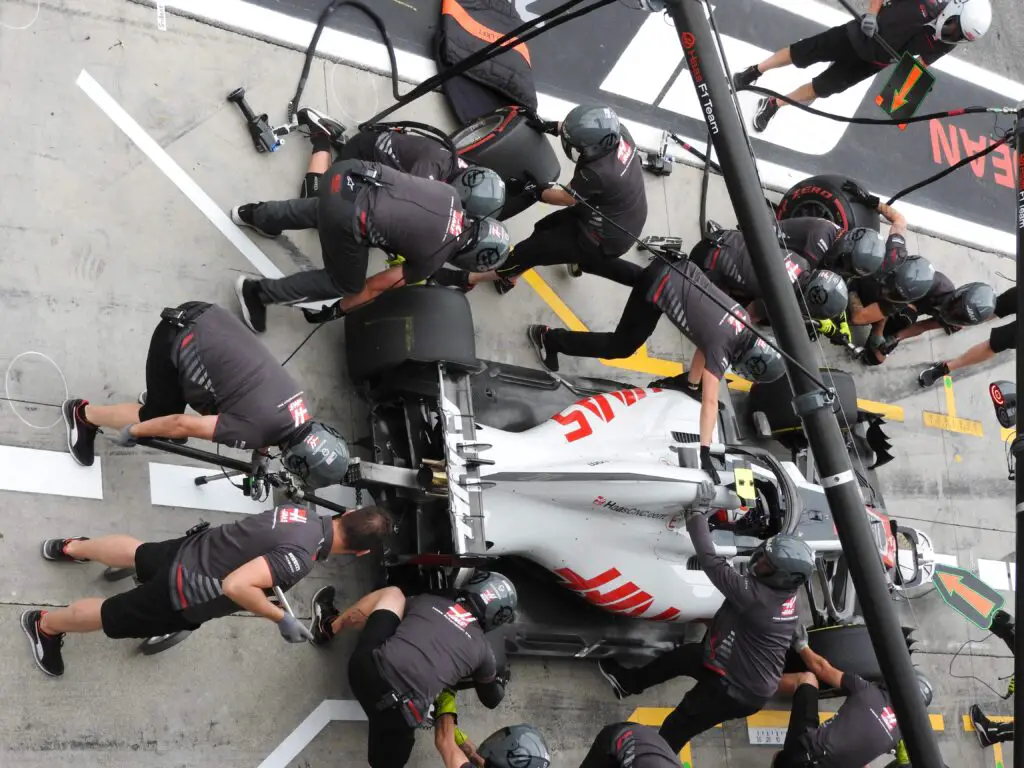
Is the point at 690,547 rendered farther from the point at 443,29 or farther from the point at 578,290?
the point at 443,29

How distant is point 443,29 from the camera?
29.2 ft

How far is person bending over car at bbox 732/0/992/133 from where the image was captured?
9.32 m

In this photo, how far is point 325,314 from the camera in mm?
7582

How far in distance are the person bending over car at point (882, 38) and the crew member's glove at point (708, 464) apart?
3147 millimetres

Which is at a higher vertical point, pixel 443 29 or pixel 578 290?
pixel 443 29

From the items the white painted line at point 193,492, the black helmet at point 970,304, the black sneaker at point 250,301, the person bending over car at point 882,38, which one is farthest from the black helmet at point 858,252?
the white painted line at point 193,492

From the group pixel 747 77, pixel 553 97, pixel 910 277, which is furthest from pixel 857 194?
pixel 553 97

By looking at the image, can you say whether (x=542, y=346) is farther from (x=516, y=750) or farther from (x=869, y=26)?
(x=869, y=26)

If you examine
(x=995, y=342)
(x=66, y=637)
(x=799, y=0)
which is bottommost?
(x=66, y=637)

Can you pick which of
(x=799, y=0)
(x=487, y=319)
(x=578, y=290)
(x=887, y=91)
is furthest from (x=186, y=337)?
(x=799, y=0)

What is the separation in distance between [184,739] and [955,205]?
29.9 feet

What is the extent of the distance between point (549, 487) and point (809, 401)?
2.27 meters

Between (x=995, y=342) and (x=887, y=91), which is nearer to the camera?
(x=887, y=91)

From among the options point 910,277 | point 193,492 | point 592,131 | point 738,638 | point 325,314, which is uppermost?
point 592,131
